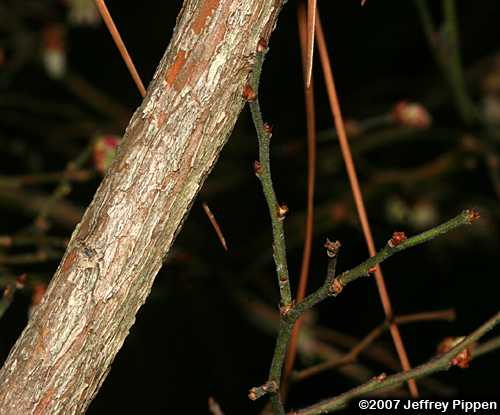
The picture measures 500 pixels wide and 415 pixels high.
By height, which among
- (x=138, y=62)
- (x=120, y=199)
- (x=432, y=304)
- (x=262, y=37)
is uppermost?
(x=138, y=62)

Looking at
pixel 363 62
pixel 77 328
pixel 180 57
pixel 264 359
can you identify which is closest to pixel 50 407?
pixel 77 328

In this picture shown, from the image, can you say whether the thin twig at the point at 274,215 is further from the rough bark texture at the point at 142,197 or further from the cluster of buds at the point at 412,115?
the cluster of buds at the point at 412,115

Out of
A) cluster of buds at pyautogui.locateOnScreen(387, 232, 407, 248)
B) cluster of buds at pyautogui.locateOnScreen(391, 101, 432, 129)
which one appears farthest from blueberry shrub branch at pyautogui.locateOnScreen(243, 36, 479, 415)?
cluster of buds at pyautogui.locateOnScreen(391, 101, 432, 129)

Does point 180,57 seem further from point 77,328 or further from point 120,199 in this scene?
point 77,328

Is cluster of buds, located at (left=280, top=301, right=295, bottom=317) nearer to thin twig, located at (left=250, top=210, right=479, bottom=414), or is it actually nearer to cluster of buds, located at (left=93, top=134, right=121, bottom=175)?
thin twig, located at (left=250, top=210, right=479, bottom=414)

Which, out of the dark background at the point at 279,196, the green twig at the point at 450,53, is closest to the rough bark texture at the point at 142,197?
the green twig at the point at 450,53

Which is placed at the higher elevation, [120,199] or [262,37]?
[262,37]

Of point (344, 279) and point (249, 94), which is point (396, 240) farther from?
point (249, 94)
